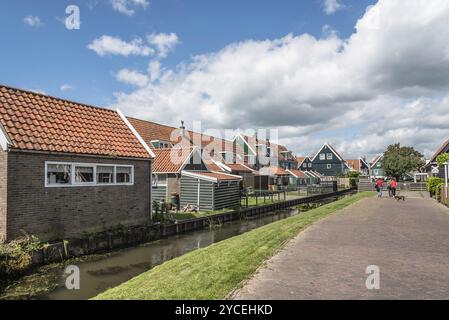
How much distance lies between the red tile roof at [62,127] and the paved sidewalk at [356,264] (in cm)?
958

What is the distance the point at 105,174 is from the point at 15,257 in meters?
5.40

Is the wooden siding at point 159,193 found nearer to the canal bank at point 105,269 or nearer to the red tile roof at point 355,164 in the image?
the canal bank at point 105,269

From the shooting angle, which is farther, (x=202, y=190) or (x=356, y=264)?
(x=202, y=190)

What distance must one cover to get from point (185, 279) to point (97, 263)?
253 inches

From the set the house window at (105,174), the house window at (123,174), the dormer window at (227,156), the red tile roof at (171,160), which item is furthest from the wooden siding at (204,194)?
the dormer window at (227,156)

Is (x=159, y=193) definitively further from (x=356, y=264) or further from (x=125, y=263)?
(x=356, y=264)

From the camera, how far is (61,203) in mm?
13008

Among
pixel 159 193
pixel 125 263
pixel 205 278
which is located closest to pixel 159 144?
pixel 159 193

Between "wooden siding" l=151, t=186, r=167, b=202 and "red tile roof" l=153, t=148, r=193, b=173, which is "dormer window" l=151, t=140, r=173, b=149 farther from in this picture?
"wooden siding" l=151, t=186, r=167, b=202

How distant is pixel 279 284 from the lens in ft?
22.1

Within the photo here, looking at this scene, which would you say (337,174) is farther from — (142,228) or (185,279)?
(185,279)

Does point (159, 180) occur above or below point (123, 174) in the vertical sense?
below

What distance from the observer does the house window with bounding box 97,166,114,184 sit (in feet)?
48.7

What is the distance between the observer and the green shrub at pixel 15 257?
33.4ft
